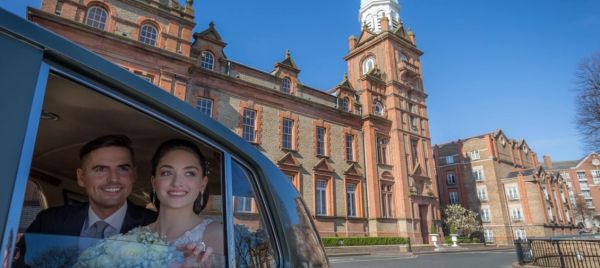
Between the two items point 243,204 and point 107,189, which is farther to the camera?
point 243,204

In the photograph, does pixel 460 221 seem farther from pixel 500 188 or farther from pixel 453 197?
pixel 500 188

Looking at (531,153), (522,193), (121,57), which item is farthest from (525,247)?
(531,153)

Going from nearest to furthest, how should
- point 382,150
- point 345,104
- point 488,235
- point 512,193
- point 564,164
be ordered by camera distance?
point 345,104
point 382,150
point 488,235
point 512,193
point 564,164

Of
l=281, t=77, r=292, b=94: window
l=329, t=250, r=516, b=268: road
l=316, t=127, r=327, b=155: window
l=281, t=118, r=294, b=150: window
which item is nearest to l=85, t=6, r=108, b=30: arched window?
l=281, t=77, r=292, b=94: window

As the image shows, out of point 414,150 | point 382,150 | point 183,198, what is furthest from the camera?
point 414,150

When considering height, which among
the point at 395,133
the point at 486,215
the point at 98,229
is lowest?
the point at 98,229

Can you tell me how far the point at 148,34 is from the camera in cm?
1719

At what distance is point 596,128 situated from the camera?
21.3m

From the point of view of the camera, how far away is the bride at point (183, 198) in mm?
1428

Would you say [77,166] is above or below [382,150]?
below

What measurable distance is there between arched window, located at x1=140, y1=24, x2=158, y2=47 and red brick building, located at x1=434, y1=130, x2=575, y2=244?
41.9 meters

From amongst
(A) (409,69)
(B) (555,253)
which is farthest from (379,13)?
(B) (555,253)

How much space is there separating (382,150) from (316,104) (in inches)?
281

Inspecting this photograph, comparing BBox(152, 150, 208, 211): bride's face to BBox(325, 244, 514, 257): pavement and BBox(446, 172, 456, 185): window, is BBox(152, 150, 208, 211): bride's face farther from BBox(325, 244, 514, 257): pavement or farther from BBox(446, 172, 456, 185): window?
BBox(446, 172, 456, 185): window
